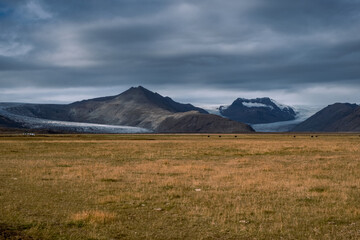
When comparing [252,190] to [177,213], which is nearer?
[177,213]

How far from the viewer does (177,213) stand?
1589cm

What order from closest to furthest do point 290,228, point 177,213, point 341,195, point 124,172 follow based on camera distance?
point 290,228
point 177,213
point 341,195
point 124,172

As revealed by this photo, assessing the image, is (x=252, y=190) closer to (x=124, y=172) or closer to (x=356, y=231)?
(x=356, y=231)

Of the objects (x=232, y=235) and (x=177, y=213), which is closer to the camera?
(x=232, y=235)

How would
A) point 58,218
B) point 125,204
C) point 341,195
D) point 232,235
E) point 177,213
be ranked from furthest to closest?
point 341,195, point 125,204, point 177,213, point 58,218, point 232,235

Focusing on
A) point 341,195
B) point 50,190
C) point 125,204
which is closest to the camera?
point 125,204

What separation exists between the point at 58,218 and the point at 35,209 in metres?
2.13

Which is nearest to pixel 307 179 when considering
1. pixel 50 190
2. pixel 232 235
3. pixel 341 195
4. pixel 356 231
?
pixel 341 195

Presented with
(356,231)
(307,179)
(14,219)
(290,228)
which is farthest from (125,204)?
(307,179)

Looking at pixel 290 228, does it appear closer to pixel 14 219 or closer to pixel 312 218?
pixel 312 218

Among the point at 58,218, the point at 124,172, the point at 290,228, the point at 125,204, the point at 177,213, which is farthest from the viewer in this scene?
the point at 124,172

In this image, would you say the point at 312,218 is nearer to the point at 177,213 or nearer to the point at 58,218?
the point at 177,213

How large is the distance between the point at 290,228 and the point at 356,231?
2.27 m

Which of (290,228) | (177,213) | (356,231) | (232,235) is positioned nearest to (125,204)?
(177,213)
